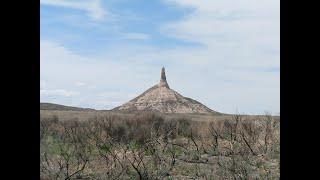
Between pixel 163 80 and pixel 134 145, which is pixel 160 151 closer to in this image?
pixel 134 145

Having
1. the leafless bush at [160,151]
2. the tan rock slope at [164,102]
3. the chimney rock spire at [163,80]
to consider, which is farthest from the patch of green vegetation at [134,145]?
the chimney rock spire at [163,80]

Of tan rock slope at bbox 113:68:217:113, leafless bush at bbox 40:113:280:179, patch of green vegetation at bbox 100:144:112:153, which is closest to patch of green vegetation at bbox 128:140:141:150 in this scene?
leafless bush at bbox 40:113:280:179

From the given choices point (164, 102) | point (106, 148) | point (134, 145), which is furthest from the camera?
point (164, 102)

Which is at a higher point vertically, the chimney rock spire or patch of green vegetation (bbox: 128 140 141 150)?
the chimney rock spire

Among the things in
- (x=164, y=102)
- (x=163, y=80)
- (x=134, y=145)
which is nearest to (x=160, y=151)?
(x=134, y=145)

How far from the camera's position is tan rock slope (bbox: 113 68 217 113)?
19050 millimetres

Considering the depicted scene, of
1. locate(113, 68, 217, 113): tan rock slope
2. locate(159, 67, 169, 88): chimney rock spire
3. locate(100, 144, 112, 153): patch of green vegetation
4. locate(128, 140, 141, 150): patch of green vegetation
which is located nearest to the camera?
locate(100, 144, 112, 153): patch of green vegetation

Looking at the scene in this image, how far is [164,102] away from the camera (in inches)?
760

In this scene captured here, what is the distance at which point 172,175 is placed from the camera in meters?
6.23

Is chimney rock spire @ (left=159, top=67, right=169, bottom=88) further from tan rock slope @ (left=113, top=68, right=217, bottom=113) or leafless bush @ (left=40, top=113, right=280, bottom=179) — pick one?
leafless bush @ (left=40, top=113, right=280, bottom=179)

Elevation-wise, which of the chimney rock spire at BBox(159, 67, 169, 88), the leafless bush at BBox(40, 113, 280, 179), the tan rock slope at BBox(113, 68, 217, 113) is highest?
the chimney rock spire at BBox(159, 67, 169, 88)

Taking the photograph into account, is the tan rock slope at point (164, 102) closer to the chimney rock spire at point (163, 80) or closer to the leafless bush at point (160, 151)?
the chimney rock spire at point (163, 80)
